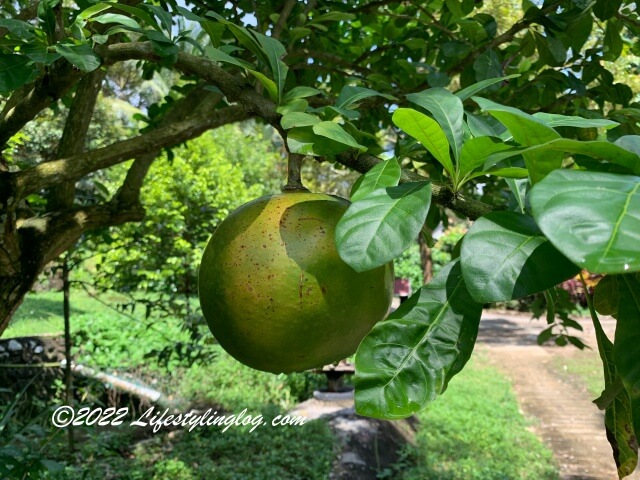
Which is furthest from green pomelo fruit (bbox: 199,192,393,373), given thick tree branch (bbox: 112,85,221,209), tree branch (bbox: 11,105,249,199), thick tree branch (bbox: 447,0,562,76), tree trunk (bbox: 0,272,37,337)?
thick tree branch (bbox: 112,85,221,209)

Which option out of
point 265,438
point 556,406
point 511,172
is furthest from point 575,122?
point 556,406

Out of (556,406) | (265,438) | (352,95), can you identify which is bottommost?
(556,406)

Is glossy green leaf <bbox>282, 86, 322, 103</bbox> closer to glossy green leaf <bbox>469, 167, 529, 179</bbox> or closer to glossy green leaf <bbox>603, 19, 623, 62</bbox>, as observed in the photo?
glossy green leaf <bbox>469, 167, 529, 179</bbox>

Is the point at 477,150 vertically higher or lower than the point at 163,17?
lower

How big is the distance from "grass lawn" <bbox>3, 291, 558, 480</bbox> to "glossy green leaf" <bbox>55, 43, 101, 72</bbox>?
7.97 ft

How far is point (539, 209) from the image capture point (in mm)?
324

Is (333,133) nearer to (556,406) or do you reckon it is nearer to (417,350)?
(417,350)

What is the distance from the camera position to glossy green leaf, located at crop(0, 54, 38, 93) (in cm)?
76

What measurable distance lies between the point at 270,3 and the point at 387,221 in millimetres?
1633

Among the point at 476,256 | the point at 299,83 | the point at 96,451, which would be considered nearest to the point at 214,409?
the point at 96,451

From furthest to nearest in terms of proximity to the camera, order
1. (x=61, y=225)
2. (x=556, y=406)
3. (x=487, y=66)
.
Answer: (x=556, y=406) < (x=61, y=225) < (x=487, y=66)

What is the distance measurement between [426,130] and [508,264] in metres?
0.16

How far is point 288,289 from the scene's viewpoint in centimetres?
69

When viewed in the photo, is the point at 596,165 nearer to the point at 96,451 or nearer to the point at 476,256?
the point at 476,256
